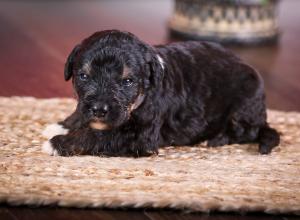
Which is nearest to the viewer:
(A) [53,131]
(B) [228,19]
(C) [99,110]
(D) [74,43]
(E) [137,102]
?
(C) [99,110]

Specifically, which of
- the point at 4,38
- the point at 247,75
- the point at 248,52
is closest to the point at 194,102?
the point at 247,75

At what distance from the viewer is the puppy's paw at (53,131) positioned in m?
3.01

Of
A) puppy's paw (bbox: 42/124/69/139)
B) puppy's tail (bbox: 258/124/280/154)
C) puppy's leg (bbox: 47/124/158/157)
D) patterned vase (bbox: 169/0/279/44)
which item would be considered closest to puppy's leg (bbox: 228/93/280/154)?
puppy's tail (bbox: 258/124/280/154)

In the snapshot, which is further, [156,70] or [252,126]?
[252,126]

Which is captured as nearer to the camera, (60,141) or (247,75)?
(60,141)

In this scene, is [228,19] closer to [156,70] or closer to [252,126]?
[252,126]

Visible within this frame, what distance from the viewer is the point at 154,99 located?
2764 mm

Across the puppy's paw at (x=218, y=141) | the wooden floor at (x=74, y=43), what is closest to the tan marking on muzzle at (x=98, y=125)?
the wooden floor at (x=74, y=43)

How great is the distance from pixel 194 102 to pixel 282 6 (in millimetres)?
5815

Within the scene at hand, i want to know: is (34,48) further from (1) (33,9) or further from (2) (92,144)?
(2) (92,144)

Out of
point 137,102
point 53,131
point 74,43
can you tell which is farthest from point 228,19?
point 137,102

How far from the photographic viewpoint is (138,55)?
2.61 meters

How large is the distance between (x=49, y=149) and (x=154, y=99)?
1.84 ft

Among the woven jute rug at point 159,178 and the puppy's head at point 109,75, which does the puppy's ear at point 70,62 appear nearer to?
the puppy's head at point 109,75
